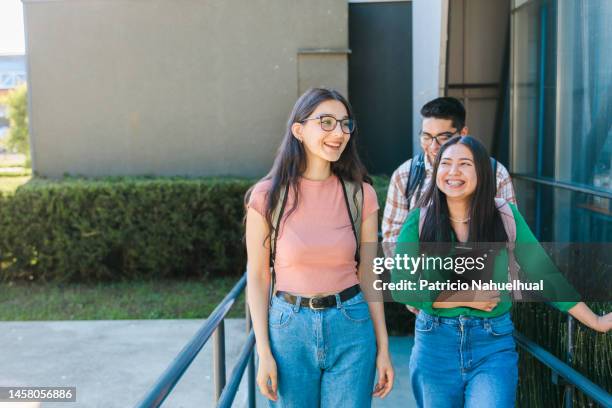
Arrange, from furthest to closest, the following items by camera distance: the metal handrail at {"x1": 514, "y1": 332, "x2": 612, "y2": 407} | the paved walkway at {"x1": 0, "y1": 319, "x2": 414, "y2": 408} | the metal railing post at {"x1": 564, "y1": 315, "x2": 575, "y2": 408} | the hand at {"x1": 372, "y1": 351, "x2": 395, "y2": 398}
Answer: the paved walkway at {"x1": 0, "y1": 319, "x2": 414, "y2": 408}
the metal railing post at {"x1": 564, "y1": 315, "x2": 575, "y2": 408}
the hand at {"x1": 372, "y1": 351, "x2": 395, "y2": 398}
the metal handrail at {"x1": 514, "y1": 332, "x2": 612, "y2": 407}

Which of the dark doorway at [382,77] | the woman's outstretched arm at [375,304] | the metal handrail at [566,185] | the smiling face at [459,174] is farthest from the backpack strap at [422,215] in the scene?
the dark doorway at [382,77]

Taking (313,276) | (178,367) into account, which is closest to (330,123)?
(313,276)

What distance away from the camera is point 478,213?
2.30 metres

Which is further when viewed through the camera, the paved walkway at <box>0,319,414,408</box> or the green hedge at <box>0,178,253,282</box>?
the green hedge at <box>0,178,253,282</box>

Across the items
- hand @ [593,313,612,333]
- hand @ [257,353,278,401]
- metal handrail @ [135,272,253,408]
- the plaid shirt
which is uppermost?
the plaid shirt

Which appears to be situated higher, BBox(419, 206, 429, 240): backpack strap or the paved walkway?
BBox(419, 206, 429, 240): backpack strap

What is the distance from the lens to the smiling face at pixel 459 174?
7.54 feet

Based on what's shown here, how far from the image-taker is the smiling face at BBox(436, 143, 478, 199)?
2297 mm

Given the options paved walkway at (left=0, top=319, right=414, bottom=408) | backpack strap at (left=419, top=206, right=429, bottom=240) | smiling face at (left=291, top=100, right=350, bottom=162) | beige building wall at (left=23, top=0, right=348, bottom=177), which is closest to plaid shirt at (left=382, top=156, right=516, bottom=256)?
backpack strap at (left=419, top=206, right=429, bottom=240)

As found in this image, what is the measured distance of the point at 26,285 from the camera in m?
7.96

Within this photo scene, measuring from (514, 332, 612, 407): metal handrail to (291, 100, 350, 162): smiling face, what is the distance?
1.08m

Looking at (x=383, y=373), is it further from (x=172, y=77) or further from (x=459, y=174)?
(x=172, y=77)

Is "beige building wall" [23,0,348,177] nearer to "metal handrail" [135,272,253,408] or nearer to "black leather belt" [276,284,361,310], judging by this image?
"metal handrail" [135,272,253,408]

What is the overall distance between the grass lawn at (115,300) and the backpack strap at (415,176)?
160 inches
